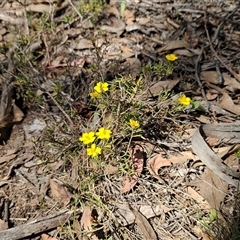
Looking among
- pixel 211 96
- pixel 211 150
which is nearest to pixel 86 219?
pixel 211 150

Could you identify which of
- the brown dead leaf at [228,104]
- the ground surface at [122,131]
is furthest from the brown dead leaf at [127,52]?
the brown dead leaf at [228,104]

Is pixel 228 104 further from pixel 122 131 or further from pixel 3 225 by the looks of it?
pixel 3 225

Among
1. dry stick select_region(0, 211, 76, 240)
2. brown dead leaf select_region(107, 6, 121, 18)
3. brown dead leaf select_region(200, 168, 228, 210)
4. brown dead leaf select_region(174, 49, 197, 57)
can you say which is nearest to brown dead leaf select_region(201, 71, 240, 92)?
brown dead leaf select_region(174, 49, 197, 57)

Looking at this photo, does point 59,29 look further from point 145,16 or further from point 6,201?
point 6,201

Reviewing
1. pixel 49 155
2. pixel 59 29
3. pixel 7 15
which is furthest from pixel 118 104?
pixel 7 15

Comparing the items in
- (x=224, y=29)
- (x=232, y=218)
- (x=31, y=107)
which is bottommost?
(x=232, y=218)

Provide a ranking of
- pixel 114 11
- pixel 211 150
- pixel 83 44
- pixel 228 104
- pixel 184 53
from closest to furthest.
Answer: pixel 211 150, pixel 228 104, pixel 184 53, pixel 83 44, pixel 114 11
